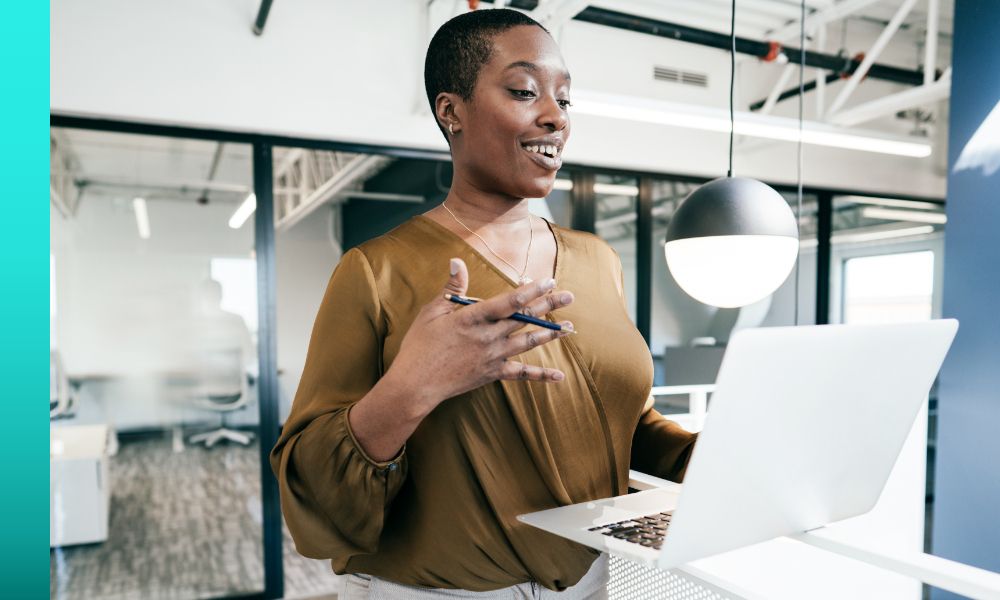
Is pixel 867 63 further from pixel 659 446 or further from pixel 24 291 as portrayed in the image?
pixel 24 291

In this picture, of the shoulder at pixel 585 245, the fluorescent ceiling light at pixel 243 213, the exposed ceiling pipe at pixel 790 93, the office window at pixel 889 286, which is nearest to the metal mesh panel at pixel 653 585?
the shoulder at pixel 585 245

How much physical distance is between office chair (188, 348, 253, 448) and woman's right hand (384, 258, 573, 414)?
9.37ft

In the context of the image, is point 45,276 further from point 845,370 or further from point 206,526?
point 206,526

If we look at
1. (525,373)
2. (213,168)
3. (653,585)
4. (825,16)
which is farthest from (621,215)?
(525,373)

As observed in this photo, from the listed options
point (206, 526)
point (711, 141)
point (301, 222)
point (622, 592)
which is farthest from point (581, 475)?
point (301, 222)

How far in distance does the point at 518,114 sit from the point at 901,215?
17.1 ft

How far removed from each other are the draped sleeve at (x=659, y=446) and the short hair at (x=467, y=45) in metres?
0.33

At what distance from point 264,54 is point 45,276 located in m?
2.73

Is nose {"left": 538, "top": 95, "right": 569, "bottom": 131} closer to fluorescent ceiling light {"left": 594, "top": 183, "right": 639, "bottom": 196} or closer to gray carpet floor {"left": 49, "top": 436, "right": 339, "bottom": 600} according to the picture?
Result: gray carpet floor {"left": 49, "top": 436, "right": 339, "bottom": 600}

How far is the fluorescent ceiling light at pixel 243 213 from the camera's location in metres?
3.27

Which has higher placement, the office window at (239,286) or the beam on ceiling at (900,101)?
the beam on ceiling at (900,101)

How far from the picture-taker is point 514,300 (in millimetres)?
576

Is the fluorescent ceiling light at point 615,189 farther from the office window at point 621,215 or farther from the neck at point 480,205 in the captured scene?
the neck at point 480,205

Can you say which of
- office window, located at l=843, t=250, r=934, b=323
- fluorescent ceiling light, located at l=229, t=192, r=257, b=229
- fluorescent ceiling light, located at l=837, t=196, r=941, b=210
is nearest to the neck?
fluorescent ceiling light, located at l=229, t=192, r=257, b=229
